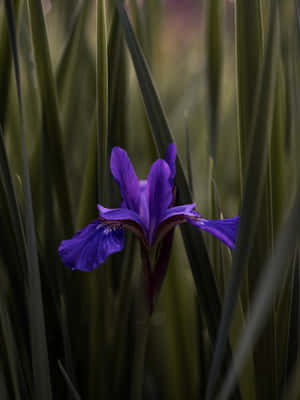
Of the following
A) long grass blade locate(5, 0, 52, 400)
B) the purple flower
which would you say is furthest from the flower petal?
long grass blade locate(5, 0, 52, 400)

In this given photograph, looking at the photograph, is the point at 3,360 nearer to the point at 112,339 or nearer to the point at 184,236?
the point at 112,339

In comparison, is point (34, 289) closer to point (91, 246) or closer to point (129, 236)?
point (91, 246)

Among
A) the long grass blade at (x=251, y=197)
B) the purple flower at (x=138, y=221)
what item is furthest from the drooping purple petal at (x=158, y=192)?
the long grass blade at (x=251, y=197)

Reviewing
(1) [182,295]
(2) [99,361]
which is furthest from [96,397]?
(1) [182,295]

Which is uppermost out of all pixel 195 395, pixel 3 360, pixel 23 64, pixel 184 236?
pixel 23 64

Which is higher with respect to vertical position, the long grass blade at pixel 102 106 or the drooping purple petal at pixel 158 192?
the long grass blade at pixel 102 106

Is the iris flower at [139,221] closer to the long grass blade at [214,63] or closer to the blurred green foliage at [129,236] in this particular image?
the blurred green foliage at [129,236]

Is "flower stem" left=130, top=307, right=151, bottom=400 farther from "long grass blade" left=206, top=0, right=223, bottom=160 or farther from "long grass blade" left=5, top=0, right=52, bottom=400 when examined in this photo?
"long grass blade" left=206, top=0, right=223, bottom=160
